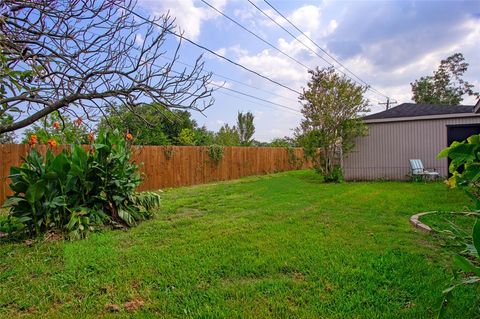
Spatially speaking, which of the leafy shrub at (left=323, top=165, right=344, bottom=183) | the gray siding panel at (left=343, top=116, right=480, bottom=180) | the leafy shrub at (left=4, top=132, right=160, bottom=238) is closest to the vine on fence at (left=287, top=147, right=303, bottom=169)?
the gray siding panel at (left=343, top=116, right=480, bottom=180)

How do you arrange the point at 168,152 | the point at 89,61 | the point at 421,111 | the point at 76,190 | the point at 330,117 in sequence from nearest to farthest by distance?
the point at 89,61 < the point at 76,190 < the point at 330,117 < the point at 421,111 < the point at 168,152

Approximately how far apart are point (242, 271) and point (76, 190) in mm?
3023

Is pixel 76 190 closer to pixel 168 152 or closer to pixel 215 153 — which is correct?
pixel 168 152

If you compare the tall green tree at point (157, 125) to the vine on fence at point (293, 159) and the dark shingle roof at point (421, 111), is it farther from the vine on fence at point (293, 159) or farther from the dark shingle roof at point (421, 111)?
the dark shingle roof at point (421, 111)

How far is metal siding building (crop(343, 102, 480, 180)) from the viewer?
11773mm

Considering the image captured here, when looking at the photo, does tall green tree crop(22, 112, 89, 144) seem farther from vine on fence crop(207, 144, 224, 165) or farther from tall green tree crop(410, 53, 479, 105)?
tall green tree crop(410, 53, 479, 105)

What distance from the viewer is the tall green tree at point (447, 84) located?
2916 centimetres

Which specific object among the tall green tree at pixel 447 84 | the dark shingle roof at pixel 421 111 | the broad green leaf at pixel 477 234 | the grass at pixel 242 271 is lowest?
the grass at pixel 242 271

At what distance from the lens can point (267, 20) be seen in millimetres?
11742

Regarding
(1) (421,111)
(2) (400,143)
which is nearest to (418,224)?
(2) (400,143)

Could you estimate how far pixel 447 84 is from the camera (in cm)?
2980

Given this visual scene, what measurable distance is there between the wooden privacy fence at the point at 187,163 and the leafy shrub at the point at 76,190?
254 centimetres

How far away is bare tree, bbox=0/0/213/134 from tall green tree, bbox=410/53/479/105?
105ft

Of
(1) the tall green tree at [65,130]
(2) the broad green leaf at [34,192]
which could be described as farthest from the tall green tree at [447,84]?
(2) the broad green leaf at [34,192]
